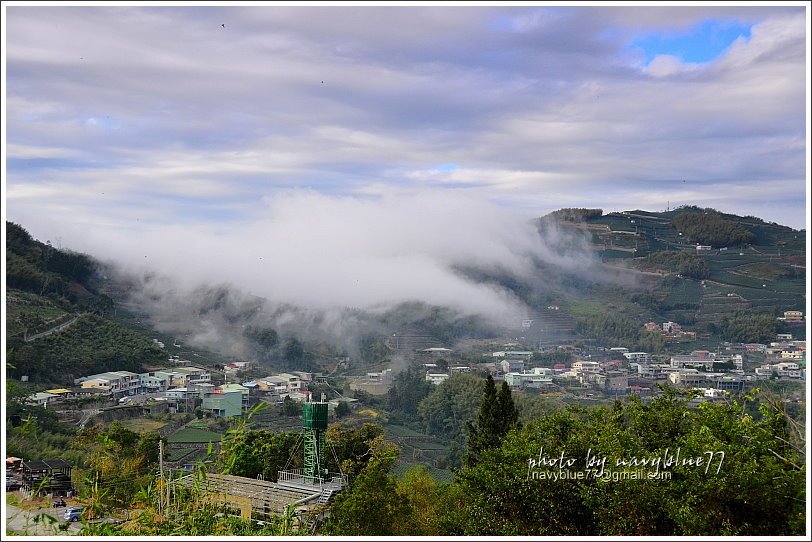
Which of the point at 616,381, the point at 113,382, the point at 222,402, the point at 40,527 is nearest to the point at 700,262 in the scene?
the point at 616,381

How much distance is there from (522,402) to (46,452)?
51.9 feet

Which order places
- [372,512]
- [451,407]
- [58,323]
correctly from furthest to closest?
[451,407] → [58,323] → [372,512]

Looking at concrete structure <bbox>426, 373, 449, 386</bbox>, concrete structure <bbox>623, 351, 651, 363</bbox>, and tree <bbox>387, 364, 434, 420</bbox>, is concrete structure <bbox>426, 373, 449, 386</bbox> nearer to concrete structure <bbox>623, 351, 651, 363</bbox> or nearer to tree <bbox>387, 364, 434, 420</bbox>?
tree <bbox>387, 364, 434, 420</bbox>

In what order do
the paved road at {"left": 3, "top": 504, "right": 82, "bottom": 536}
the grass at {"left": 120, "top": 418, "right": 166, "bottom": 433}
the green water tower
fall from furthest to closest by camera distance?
1. the grass at {"left": 120, "top": 418, "right": 166, "bottom": 433}
2. the green water tower
3. the paved road at {"left": 3, "top": 504, "right": 82, "bottom": 536}

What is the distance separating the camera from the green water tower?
11.6 meters

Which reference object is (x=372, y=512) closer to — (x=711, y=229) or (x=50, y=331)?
(x=50, y=331)

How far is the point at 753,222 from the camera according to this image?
43.7 meters

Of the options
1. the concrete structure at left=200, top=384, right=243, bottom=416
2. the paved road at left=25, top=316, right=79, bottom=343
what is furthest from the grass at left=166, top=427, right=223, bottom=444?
the paved road at left=25, top=316, right=79, bottom=343

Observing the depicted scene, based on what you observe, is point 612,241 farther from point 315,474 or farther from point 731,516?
point 731,516

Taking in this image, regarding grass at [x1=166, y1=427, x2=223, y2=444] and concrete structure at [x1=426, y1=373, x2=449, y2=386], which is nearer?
grass at [x1=166, y1=427, x2=223, y2=444]

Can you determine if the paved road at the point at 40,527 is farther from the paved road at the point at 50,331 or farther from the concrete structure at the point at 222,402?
the paved road at the point at 50,331

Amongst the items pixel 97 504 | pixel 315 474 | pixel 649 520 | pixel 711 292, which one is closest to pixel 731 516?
pixel 649 520

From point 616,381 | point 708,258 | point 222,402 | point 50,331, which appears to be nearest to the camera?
point 222,402

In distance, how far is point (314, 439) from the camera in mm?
11633
